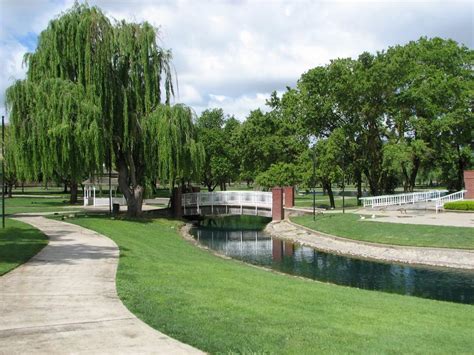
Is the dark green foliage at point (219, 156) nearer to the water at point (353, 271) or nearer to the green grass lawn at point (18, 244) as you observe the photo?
the water at point (353, 271)

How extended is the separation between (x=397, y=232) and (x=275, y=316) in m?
19.5

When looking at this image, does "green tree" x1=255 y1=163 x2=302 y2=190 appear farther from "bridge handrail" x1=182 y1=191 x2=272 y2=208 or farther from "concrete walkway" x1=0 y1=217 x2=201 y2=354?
"concrete walkway" x1=0 y1=217 x2=201 y2=354

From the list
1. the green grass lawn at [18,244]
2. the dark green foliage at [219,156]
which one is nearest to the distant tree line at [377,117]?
the dark green foliage at [219,156]

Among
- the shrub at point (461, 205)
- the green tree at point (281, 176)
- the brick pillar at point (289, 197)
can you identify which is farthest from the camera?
the green tree at point (281, 176)

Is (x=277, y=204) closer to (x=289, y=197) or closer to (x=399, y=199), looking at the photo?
(x=289, y=197)

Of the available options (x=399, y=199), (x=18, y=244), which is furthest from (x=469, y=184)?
(x=18, y=244)

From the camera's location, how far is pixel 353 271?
22.2 meters

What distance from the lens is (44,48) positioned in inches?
1186

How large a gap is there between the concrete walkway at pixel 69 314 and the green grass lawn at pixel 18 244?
0.42 meters

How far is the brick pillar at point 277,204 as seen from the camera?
1588 inches

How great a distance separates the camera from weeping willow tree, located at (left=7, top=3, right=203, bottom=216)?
27.7 metres

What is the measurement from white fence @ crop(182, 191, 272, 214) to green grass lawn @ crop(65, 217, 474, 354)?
28.1 m

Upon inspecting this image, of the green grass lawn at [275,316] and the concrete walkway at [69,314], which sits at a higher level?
the concrete walkway at [69,314]

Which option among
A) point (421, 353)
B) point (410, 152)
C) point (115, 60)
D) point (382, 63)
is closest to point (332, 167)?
point (410, 152)
